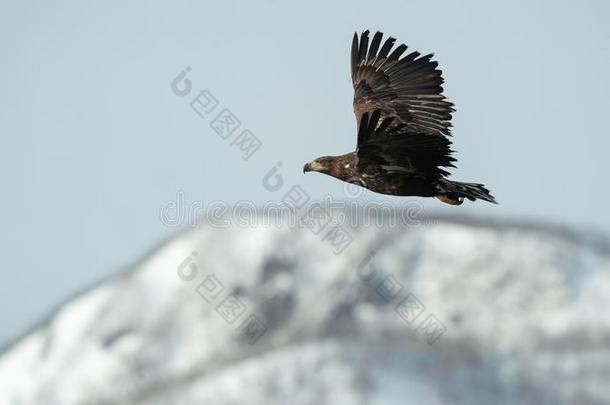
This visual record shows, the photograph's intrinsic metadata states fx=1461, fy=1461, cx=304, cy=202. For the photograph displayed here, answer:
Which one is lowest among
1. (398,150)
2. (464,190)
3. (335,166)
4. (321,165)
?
(464,190)

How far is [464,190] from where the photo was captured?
650 inches

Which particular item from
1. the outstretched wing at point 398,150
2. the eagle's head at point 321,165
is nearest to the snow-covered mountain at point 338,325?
the eagle's head at point 321,165

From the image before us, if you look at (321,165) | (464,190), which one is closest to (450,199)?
(464,190)

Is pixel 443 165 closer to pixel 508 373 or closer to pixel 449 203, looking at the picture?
pixel 449 203

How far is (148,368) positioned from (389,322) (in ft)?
40.5

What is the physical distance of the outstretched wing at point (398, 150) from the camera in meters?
16.0

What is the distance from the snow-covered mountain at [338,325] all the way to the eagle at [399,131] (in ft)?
146

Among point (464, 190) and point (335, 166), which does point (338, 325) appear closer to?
point (335, 166)

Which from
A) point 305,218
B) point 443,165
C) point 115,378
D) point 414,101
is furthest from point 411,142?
point 115,378

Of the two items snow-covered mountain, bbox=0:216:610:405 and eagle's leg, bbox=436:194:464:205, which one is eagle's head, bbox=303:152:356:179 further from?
snow-covered mountain, bbox=0:216:610:405

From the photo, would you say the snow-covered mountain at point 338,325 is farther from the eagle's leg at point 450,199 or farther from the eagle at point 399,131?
the eagle's leg at point 450,199

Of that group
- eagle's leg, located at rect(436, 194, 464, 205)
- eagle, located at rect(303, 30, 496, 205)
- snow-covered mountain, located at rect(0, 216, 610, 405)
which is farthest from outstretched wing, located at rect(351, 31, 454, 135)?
snow-covered mountain, located at rect(0, 216, 610, 405)

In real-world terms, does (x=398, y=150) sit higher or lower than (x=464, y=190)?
higher

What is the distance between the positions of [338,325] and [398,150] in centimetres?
5478
